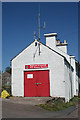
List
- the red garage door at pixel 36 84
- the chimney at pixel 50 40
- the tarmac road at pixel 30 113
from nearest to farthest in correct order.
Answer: the tarmac road at pixel 30 113 → the red garage door at pixel 36 84 → the chimney at pixel 50 40

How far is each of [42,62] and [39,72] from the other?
0.86 m

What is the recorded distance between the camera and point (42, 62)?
1495 cm

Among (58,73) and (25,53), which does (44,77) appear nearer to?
(58,73)

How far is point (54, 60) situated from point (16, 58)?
3331mm

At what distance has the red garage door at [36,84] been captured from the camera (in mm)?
14520

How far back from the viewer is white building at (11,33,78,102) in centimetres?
1435

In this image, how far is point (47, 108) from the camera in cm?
1034

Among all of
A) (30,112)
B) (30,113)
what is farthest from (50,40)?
(30,113)

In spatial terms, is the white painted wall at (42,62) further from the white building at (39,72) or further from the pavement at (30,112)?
the pavement at (30,112)

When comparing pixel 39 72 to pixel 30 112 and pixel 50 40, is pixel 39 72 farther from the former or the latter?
pixel 50 40

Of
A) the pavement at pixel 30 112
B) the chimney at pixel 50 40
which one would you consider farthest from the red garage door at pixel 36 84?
the chimney at pixel 50 40

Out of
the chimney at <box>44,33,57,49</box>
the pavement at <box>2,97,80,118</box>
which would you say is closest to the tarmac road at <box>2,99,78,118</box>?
the pavement at <box>2,97,80,118</box>

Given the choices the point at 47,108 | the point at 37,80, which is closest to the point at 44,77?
the point at 37,80

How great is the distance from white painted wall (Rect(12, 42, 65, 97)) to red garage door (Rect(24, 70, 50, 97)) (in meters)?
0.33
